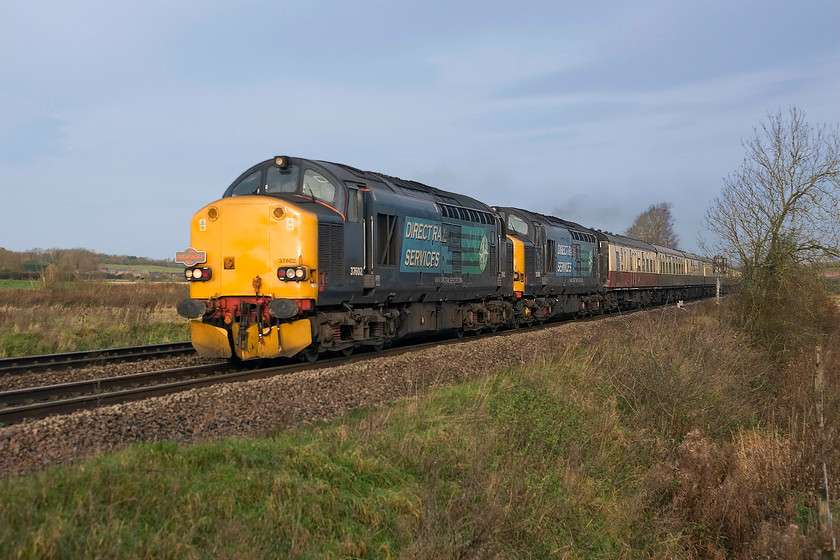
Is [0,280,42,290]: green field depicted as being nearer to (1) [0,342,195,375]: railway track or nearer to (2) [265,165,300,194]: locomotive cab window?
(1) [0,342,195,375]: railway track

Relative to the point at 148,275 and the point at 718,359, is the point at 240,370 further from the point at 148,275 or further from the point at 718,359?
the point at 148,275

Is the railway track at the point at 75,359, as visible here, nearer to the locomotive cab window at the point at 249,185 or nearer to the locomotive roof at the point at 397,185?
the locomotive cab window at the point at 249,185

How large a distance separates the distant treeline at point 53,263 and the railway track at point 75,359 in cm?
1691

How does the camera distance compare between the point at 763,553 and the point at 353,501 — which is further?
the point at 763,553

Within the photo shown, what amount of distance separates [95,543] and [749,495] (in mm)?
8263

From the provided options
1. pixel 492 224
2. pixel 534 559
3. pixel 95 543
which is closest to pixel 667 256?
Answer: pixel 492 224

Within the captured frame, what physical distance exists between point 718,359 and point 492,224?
7510 mm

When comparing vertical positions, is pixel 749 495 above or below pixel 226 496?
below

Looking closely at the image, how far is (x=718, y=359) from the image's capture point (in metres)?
14.8

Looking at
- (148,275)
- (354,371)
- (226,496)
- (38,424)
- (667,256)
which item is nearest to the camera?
(226,496)

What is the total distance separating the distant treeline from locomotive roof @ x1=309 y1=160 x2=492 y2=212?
19905 mm

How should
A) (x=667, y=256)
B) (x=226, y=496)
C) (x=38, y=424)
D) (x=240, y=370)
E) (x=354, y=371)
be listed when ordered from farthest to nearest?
(x=667, y=256)
(x=240, y=370)
(x=354, y=371)
(x=38, y=424)
(x=226, y=496)

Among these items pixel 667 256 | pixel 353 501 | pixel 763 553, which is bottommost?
pixel 763 553

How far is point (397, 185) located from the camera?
1542 centimetres
